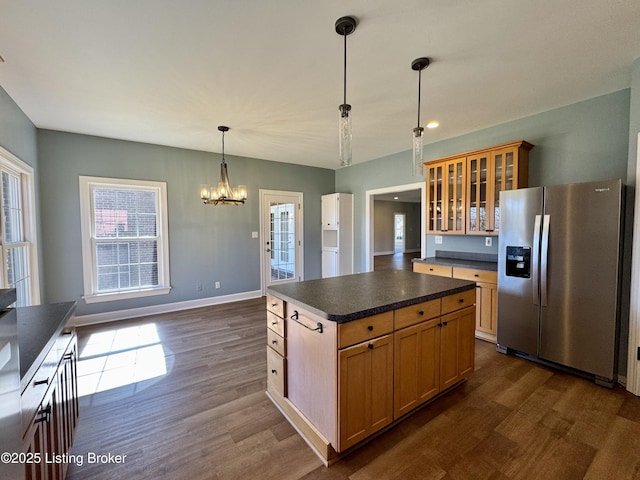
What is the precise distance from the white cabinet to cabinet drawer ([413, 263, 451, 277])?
74.4 inches

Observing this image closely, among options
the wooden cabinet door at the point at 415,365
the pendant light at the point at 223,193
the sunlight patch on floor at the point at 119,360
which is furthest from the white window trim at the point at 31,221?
the wooden cabinet door at the point at 415,365

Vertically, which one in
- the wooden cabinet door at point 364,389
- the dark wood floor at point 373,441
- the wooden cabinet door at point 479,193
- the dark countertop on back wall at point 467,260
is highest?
the wooden cabinet door at point 479,193

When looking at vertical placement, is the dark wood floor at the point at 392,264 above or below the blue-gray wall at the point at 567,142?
below

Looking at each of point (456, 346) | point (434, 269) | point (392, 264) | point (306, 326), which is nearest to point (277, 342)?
point (306, 326)

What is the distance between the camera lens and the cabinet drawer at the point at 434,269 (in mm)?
3566

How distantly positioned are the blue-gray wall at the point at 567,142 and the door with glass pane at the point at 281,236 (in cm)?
277

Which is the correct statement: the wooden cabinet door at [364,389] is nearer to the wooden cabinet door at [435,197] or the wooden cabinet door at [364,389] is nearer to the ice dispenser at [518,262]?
the ice dispenser at [518,262]

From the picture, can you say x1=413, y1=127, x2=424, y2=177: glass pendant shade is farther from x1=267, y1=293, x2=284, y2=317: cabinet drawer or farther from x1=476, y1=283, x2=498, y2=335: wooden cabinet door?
x1=476, y1=283, x2=498, y2=335: wooden cabinet door

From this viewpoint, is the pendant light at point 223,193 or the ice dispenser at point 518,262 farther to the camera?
the pendant light at point 223,193

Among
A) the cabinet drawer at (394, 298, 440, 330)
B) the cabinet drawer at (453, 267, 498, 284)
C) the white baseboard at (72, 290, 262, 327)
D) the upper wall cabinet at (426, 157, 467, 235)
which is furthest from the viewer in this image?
the white baseboard at (72, 290, 262, 327)

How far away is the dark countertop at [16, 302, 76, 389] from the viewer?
3.26 feet

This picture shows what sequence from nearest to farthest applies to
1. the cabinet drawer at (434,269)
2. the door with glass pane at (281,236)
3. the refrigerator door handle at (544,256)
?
the refrigerator door handle at (544,256) < the cabinet drawer at (434,269) < the door with glass pane at (281,236)

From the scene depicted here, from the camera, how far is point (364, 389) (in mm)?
1652

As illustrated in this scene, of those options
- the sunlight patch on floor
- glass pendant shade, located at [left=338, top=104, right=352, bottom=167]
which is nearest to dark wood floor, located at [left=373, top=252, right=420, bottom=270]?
Answer: the sunlight patch on floor
